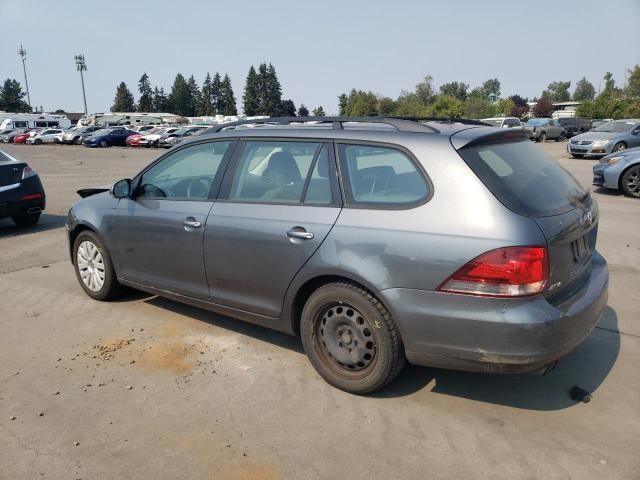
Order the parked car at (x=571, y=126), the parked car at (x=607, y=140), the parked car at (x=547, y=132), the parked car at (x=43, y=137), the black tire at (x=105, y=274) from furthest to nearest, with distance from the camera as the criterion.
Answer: the parked car at (x=43, y=137)
the parked car at (x=571, y=126)
the parked car at (x=547, y=132)
the parked car at (x=607, y=140)
the black tire at (x=105, y=274)

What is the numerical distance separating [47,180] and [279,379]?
15.7 metres

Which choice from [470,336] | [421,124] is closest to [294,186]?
[421,124]

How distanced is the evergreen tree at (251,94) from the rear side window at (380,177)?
4892 inches

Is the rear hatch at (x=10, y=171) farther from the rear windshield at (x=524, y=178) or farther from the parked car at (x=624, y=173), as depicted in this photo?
the parked car at (x=624, y=173)

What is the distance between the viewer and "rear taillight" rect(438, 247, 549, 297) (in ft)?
9.32

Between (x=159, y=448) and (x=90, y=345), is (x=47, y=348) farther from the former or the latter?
(x=159, y=448)

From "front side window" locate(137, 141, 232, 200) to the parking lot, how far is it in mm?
1143

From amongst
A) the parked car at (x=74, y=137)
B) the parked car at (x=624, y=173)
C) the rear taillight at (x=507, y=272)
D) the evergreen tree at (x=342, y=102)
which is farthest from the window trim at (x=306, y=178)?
the evergreen tree at (x=342, y=102)

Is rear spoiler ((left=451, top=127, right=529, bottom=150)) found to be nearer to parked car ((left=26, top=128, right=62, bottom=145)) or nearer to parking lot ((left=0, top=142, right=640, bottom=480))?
parking lot ((left=0, top=142, right=640, bottom=480))

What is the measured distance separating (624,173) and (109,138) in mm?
40368

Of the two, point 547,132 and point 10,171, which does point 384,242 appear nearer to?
point 10,171

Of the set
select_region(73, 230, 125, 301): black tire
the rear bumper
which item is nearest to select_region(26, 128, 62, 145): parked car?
select_region(73, 230, 125, 301): black tire

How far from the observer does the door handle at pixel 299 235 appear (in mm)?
3445

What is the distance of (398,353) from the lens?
326 cm
